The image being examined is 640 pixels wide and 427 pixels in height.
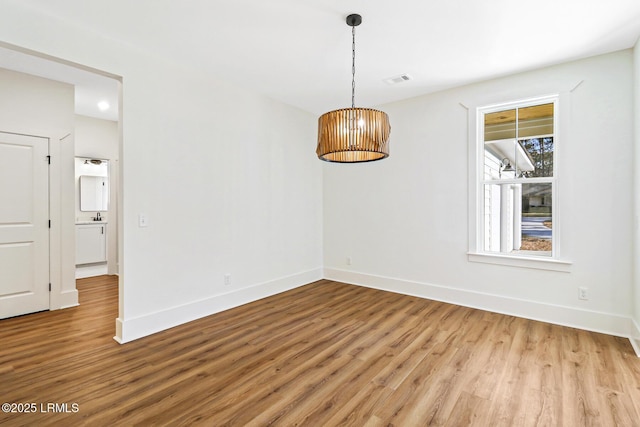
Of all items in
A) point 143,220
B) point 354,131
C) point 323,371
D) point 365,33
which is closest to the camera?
point 354,131

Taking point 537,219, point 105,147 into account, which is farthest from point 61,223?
point 537,219

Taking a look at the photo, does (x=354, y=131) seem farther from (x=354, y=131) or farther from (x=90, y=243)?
(x=90, y=243)

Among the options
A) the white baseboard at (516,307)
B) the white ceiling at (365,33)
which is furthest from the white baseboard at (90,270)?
the white baseboard at (516,307)

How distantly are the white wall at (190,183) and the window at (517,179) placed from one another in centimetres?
264

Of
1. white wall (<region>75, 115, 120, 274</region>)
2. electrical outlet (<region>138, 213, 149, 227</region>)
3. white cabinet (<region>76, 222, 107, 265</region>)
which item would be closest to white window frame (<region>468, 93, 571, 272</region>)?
electrical outlet (<region>138, 213, 149, 227</region>)

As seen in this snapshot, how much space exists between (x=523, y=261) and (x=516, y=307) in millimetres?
546

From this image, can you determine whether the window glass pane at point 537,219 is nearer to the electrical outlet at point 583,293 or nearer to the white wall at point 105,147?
the electrical outlet at point 583,293

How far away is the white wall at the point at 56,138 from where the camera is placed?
11.8 ft

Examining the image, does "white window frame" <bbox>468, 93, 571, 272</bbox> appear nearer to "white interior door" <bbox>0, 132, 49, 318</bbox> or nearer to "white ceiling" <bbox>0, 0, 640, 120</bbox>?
"white ceiling" <bbox>0, 0, 640, 120</bbox>

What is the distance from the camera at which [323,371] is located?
241 cm

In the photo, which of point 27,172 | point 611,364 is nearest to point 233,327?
point 27,172

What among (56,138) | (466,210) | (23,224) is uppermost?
(56,138)

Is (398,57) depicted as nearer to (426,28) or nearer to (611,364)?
(426,28)

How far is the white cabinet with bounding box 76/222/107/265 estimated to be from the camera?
249 inches
